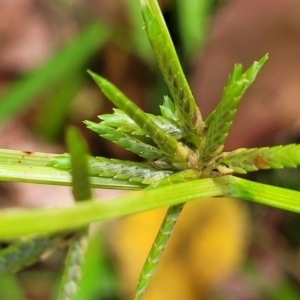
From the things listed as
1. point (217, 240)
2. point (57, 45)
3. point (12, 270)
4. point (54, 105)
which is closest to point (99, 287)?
point (217, 240)

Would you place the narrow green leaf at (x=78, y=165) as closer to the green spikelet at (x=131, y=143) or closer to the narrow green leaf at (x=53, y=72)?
the green spikelet at (x=131, y=143)

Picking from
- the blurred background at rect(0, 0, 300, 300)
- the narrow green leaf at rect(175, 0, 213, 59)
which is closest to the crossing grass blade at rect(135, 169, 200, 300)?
the blurred background at rect(0, 0, 300, 300)

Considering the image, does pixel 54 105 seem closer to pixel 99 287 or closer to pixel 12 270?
pixel 99 287

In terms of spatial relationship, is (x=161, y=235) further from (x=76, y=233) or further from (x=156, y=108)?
(x=156, y=108)

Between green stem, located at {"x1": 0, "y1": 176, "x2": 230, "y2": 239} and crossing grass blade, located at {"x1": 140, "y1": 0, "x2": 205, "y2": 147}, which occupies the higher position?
crossing grass blade, located at {"x1": 140, "y1": 0, "x2": 205, "y2": 147}

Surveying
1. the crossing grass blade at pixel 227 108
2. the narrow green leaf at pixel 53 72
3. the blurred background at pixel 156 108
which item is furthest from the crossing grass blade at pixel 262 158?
the narrow green leaf at pixel 53 72

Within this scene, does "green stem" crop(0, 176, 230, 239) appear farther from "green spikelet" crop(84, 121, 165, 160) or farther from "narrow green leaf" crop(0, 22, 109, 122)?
"narrow green leaf" crop(0, 22, 109, 122)

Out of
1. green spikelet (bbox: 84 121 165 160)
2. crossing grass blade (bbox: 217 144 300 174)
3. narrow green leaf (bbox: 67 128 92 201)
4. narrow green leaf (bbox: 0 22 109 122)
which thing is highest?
narrow green leaf (bbox: 0 22 109 122)
